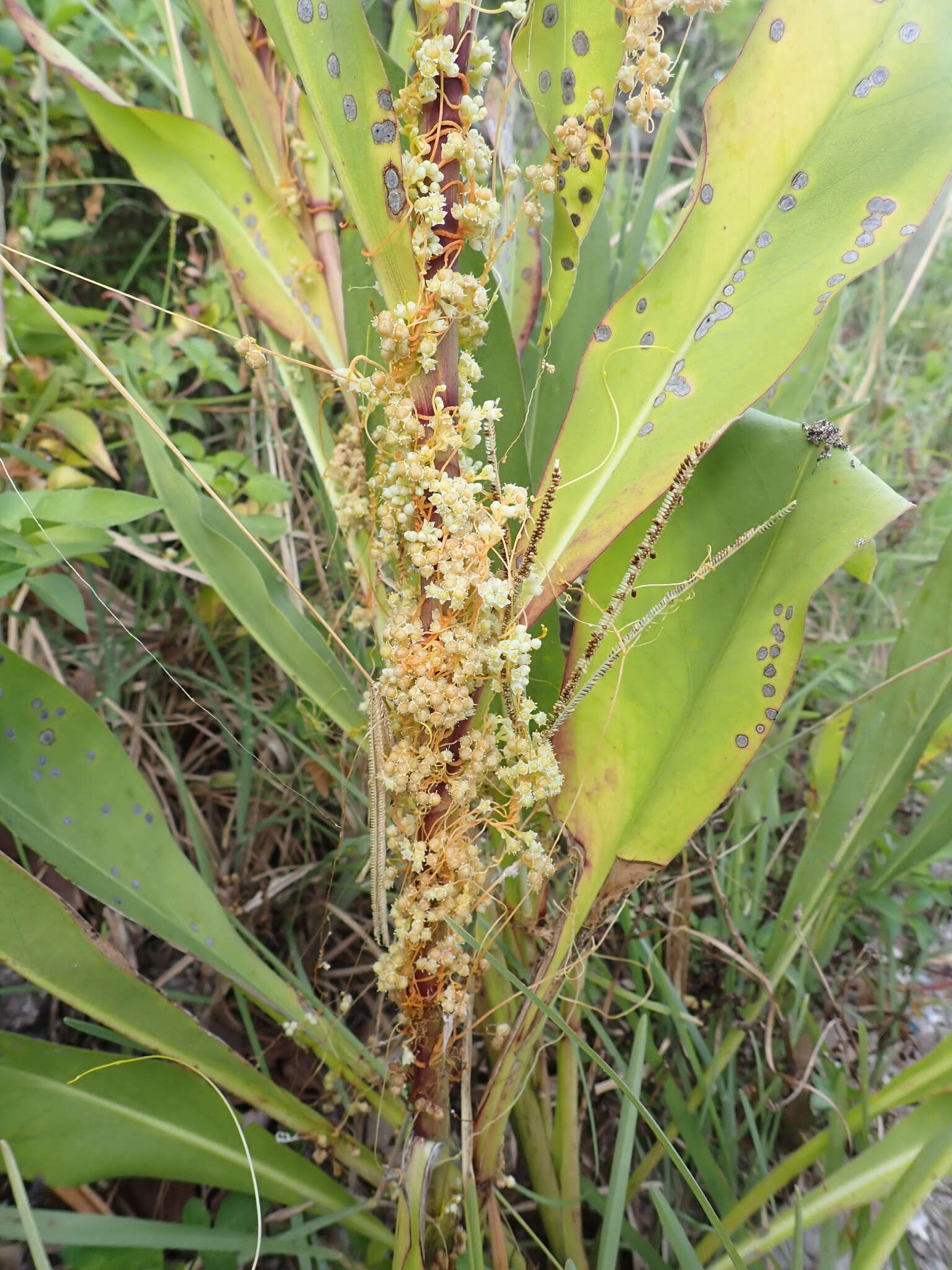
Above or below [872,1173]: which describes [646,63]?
above

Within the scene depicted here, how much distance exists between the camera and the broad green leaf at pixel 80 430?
3.14ft

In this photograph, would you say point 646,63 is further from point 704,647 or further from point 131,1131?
point 131,1131

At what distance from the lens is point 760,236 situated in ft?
1.64

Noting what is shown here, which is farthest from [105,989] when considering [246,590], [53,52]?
[53,52]

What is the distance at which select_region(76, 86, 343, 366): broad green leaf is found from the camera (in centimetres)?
75

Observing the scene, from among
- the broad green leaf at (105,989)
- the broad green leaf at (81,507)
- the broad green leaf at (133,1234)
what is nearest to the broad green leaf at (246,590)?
the broad green leaf at (81,507)

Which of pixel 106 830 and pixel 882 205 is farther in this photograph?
pixel 106 830

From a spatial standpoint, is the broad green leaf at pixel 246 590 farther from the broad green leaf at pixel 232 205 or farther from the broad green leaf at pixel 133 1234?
the broad green leaf at pixel 133 1234

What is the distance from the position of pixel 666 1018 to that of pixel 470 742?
→ 0.49m

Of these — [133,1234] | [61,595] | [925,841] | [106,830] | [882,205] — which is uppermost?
[882,205]

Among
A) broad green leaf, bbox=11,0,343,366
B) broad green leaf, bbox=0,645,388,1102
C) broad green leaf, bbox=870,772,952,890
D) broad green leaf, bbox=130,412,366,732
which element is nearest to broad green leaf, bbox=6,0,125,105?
broad green leaf, bbox=11,0,343,366

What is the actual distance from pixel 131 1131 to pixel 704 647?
1.70ft

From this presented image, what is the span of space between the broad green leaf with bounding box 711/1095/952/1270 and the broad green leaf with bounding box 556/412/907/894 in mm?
231

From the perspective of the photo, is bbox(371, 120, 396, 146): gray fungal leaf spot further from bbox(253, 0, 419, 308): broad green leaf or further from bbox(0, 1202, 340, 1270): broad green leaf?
bbox(0, 1202, 340, 1270): broad green leaf
